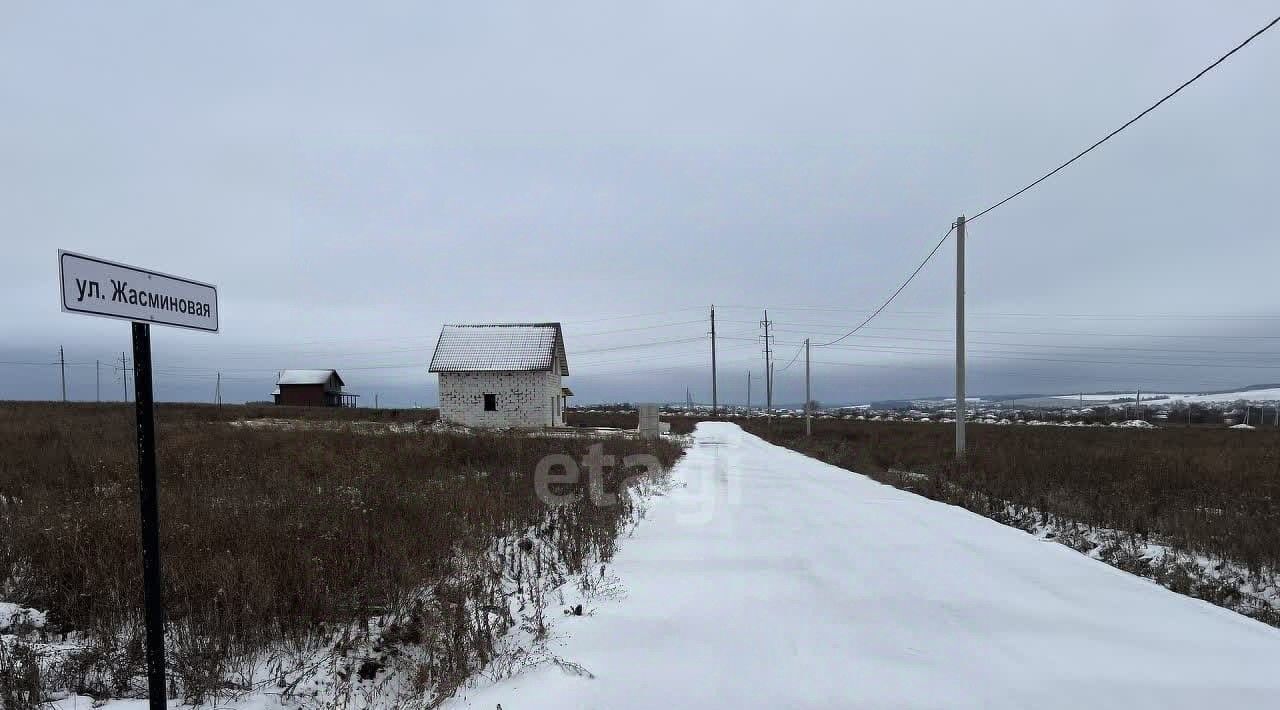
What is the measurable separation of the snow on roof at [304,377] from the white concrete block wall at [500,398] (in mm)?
33849

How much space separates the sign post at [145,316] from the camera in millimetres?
2343

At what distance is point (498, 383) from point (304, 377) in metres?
A: 37.4

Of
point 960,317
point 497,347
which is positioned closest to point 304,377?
point 497,347

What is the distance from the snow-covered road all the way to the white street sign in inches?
97.3

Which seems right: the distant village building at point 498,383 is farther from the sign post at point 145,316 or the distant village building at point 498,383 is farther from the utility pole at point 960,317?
the sign post at point 145,316

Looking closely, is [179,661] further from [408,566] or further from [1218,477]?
[1218,477]

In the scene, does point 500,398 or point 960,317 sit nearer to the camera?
point 960,317

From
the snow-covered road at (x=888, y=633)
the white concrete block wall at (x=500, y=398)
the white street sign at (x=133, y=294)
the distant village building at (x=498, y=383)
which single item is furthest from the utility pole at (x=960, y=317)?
the white concrete block wall at (x=500, y=398)

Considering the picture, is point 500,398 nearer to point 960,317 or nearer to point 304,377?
point 960,317

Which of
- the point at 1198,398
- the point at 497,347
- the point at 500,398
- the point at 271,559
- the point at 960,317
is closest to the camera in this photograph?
the point at 271,559

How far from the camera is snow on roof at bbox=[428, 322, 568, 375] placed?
31109mm

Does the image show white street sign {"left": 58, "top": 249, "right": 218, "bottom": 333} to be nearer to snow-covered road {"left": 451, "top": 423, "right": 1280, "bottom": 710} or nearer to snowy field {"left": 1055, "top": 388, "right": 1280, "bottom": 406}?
snow-covered road {"left": 451, "top": 423, "right": 1280, "bottom": 710}

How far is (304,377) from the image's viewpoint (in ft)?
192

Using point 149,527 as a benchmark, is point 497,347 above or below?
above
